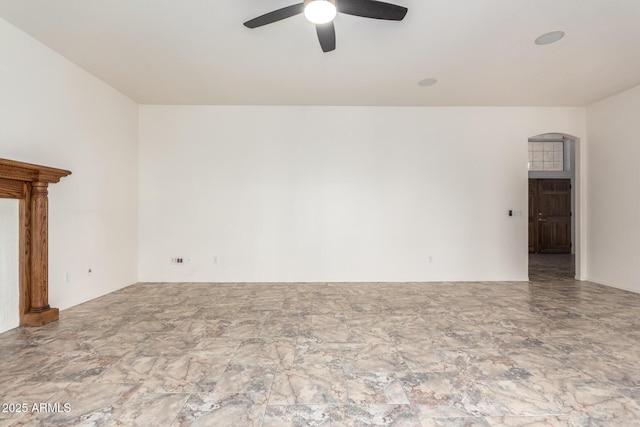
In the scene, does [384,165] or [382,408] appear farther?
[384,165]

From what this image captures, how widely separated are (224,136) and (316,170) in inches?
63.7

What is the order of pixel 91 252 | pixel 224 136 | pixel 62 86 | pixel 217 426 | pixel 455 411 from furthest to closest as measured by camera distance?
pixel 224 136 → pixel 91 252 → pixel 62 86 → pixel 455 411 → pixel 217 426

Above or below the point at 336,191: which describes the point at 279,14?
above

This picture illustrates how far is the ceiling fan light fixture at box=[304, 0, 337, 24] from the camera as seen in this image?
209 centimetres

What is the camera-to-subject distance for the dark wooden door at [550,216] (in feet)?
28.5

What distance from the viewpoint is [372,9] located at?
2.21 metres

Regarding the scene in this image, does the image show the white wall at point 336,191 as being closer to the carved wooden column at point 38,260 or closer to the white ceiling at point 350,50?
the white ceiling at point 350,50

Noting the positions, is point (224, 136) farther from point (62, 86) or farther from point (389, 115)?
point (389, 115)

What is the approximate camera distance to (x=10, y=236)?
2.85 meters

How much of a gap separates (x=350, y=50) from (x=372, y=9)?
3.63 feet

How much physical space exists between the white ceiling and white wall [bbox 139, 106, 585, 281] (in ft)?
1.41

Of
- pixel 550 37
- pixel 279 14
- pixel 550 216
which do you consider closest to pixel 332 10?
pixel 279 14

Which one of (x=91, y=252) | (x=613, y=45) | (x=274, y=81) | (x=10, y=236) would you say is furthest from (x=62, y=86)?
(x=613, y=45)

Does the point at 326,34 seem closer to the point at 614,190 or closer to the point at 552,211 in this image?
the point at 614,190
